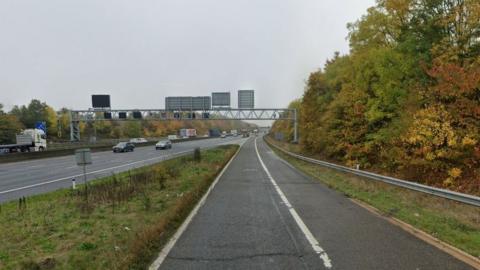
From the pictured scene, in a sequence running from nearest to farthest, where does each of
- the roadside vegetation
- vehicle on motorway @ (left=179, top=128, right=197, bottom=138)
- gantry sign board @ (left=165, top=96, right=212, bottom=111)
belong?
the roadside vegetation, gantry sign board @ (left=165, top=96, right=212, bottom=111), vehicle on motorway @ (left=179, top=128, right=197, bottom=138)

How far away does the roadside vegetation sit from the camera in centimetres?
1842

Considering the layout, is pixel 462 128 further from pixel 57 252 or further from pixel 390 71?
pixel 57 252

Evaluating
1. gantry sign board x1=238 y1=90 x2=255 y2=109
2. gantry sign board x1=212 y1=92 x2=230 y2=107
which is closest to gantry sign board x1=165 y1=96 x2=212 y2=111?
gantry sign board x1=212 y1=92 x2=230 y2=107

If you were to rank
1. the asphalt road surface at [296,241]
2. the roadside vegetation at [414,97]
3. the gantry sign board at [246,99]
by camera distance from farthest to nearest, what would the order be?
the gantry sign board at [246,99], the roadside vegetation at [414,97], the asphalt road surface at [296,241]

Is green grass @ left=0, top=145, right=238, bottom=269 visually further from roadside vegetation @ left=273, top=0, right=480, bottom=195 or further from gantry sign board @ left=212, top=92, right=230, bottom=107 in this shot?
gantry sign board @ left=212, top=92, right=230, bottom=107

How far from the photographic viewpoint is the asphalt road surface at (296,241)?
5605 mm

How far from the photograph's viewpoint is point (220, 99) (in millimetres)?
73875

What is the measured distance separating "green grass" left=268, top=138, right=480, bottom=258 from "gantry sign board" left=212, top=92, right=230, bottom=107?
58.8 meters

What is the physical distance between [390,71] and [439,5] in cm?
540

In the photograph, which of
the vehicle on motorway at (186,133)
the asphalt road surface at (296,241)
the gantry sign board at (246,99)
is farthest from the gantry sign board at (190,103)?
the asphalt road surface at (296,241)

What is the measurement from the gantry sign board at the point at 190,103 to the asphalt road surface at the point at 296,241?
211 ft

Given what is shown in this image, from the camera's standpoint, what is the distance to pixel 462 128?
18.7 meters

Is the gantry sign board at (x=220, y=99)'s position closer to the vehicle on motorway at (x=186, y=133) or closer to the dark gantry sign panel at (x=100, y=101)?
the dark gantry sign panel at (x=100, y=101)

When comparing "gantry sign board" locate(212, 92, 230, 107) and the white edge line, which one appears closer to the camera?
the white edge line
